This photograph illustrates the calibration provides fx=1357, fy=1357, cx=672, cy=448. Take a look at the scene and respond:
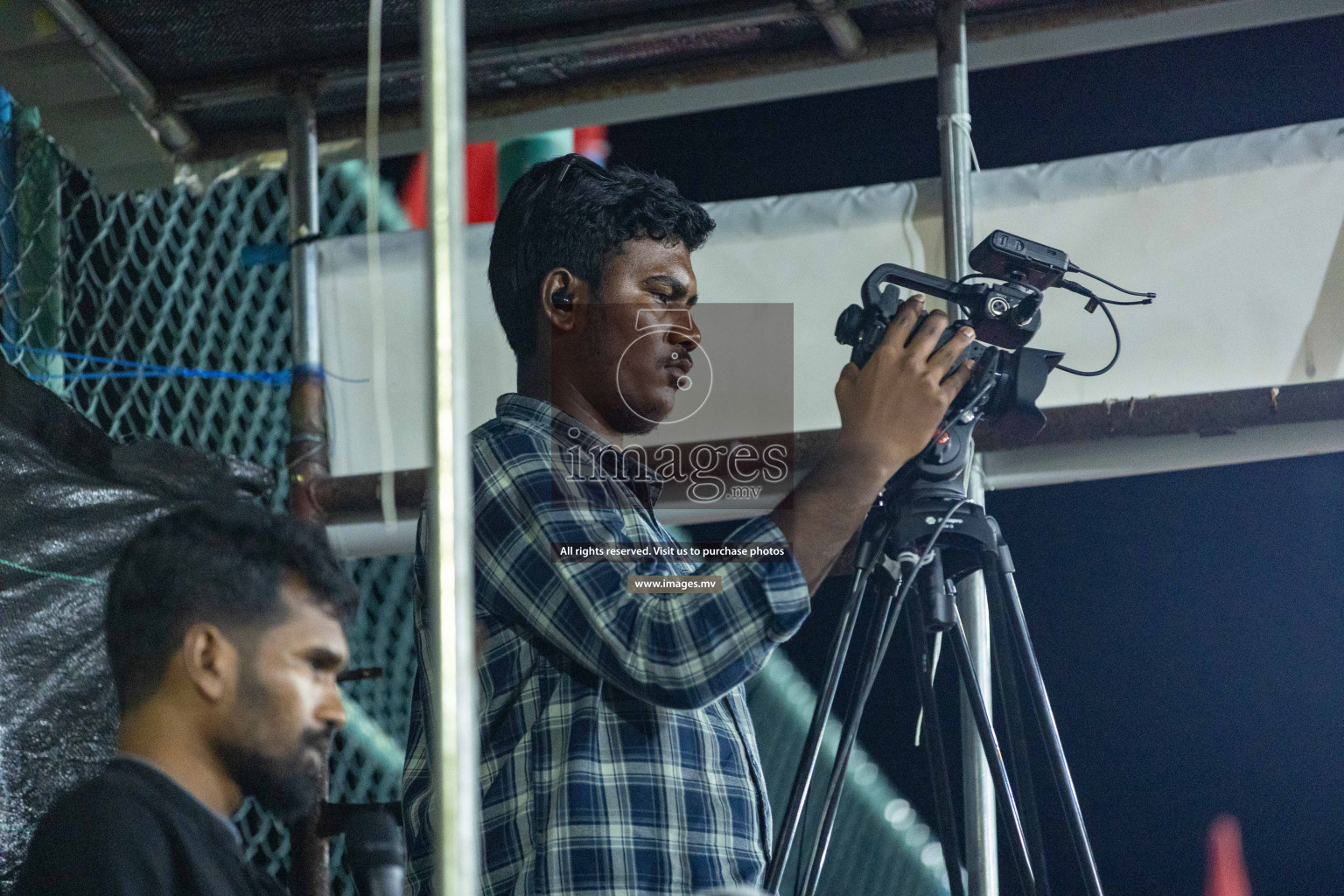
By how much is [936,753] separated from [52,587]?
1.42 meters

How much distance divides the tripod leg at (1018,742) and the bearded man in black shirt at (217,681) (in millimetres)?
967

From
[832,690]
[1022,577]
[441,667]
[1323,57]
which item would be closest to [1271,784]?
[1022,577]

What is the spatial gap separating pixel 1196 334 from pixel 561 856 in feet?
4.91

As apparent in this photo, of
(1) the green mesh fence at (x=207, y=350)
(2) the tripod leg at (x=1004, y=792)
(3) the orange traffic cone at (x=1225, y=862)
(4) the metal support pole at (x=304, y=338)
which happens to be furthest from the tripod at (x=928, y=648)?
(3) the orange traffic cone at (x=1225, y=862)

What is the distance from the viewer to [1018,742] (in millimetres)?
2021

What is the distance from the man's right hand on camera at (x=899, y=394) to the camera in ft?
4.93

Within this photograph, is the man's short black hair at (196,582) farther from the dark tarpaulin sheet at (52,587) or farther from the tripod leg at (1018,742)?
the tripod leg at (1018,742)

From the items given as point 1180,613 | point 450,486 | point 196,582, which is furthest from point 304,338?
point 1180,613

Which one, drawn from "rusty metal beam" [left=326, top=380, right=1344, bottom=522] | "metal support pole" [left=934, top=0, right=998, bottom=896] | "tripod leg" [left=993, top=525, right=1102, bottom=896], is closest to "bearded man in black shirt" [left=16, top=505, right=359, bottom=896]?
"rusty metal beam" [left=326, top=380, right=1344, bottom=522]

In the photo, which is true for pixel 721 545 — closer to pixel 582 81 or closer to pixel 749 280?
pixel 749 280

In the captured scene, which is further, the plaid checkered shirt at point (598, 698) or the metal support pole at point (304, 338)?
the metal support pole at point (304, 338)

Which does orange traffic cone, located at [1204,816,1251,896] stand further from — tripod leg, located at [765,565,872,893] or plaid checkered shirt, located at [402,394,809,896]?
plaid checkered shirt, located at [402,394,809,896]

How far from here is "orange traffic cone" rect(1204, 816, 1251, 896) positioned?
445 centimetres

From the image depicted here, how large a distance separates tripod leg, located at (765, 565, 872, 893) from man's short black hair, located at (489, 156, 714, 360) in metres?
0.56
